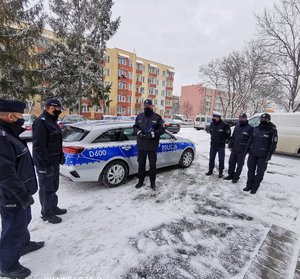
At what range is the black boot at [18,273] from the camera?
84.7 inches

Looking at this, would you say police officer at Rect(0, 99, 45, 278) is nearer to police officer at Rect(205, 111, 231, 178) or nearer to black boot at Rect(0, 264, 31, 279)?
black boot at Rect(0, 264, 31, 279)

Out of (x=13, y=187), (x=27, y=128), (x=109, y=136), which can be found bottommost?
(x=27, y=128)

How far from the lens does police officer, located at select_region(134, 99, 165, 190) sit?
461cm

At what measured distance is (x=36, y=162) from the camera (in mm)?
3100

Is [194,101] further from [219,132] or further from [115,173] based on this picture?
[115,173]

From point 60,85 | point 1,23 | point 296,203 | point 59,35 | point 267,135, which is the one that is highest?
point 59,35

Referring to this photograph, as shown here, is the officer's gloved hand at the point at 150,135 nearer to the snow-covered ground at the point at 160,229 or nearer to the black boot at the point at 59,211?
the snow-covered ground at the point at 160,229

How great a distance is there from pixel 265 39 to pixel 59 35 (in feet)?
60.4

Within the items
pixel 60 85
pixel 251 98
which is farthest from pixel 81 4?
pixel 251 98


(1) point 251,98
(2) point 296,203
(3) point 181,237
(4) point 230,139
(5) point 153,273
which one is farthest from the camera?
(1) point 251,98

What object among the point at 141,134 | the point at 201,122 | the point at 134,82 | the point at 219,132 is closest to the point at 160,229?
the point at 141,134

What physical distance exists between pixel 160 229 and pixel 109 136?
7.78ft

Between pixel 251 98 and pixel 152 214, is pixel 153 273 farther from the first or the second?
pixel 251 98

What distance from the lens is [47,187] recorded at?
3.20m
